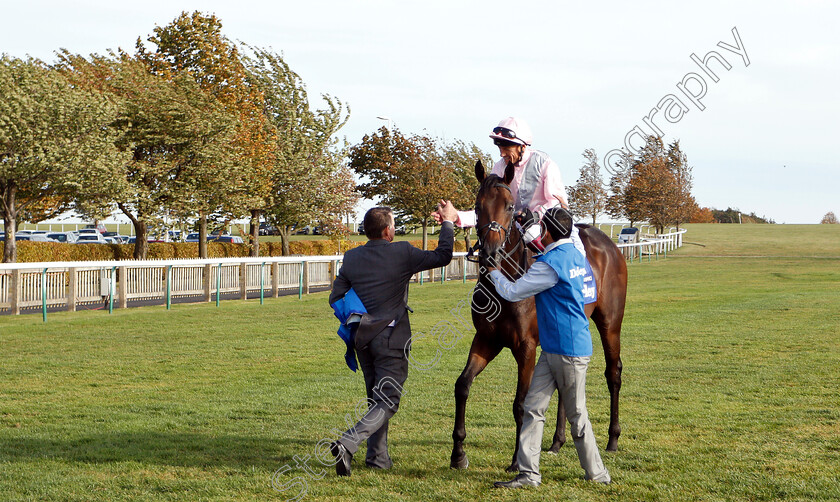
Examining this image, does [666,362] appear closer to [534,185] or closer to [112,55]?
[534,185]

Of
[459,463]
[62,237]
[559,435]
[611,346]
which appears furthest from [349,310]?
[62,237]

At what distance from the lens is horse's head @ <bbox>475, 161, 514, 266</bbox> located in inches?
195

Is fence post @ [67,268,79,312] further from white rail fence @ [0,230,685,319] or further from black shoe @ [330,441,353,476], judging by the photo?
black shoe @ [330,441,353,476]

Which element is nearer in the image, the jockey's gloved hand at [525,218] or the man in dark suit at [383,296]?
the jockey's gloved hand at [525,218]

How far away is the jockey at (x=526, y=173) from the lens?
5461 mm

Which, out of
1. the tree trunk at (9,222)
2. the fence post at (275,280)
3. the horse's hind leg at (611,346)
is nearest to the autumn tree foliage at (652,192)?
the fence post at (275,280)

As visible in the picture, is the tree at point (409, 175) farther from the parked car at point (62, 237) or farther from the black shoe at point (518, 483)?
the black shoe at point (518, 483)

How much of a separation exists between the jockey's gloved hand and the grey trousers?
2.91ft

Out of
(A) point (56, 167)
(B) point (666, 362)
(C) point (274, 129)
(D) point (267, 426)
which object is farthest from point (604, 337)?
(C) point (274, 129)

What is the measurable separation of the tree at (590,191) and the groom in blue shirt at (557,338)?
1703 inches

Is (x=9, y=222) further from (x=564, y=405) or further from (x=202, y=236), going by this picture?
(x=564, y=405)

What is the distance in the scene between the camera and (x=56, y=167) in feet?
75.6

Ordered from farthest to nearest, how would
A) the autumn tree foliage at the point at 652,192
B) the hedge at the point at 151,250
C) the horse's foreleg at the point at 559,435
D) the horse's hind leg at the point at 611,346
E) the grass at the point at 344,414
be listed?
the autumn tree foliage at the point at 652,192 → the hedge at the point at 151,250 → the horse's hind leg at the point at 611,346 → the horse's foreleg at the point at 559,435 → the grass at the point at 344,414

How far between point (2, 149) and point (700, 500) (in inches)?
904
